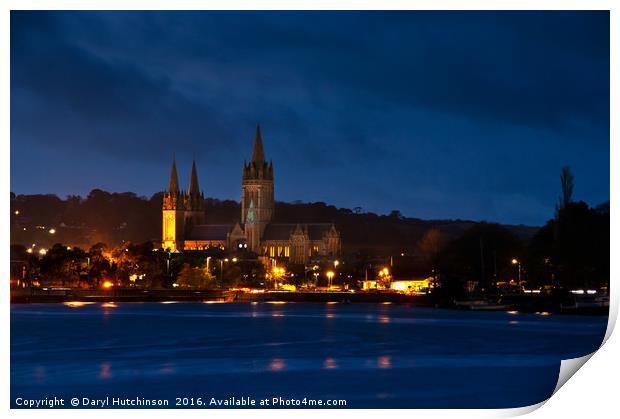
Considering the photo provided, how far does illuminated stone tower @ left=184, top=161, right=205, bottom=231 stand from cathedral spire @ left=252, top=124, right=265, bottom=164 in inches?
500

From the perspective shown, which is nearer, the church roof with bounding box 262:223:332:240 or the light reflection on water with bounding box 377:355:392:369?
the light reflection on water with bounding box 377:355:392:369

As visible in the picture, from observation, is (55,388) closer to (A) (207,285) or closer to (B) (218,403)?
(B) (218,403)

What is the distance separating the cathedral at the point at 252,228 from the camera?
130 metres

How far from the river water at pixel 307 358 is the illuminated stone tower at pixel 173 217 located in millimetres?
102944

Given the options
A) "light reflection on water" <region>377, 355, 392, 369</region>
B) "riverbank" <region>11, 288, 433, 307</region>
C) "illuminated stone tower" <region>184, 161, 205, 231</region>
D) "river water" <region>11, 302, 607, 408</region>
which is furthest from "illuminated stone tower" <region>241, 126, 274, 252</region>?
"light reflection on water" <region>377, 355, 392, 369</region>

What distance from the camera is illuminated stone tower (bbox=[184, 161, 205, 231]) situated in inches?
5738

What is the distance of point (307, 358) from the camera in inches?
963

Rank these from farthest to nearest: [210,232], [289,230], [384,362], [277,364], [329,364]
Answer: [210,232] → [289,230] → [384,362] → [329,364] → [277,364]

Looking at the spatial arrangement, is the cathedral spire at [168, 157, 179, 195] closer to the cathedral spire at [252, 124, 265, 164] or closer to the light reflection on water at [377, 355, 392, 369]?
the cathedral spire at [252, 124, 265, 164]

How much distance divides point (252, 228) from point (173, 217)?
543 inches

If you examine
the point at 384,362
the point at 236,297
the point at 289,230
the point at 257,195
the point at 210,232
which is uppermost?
the point at 257,195
